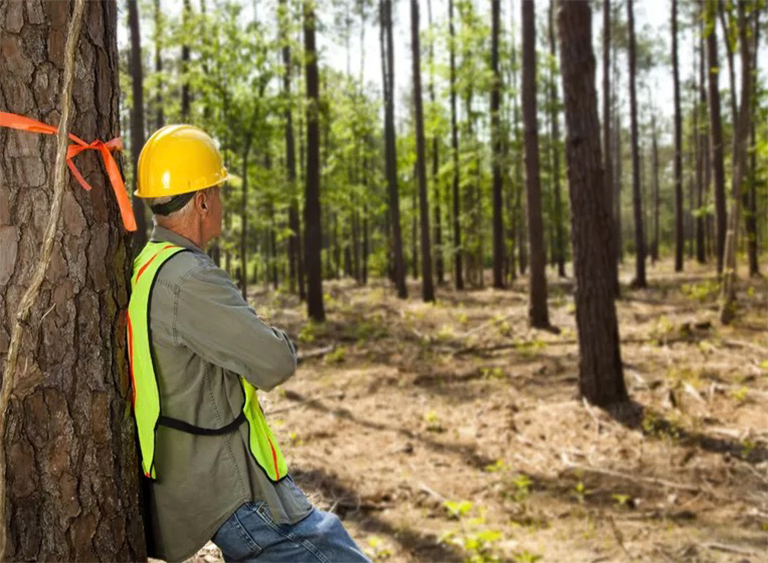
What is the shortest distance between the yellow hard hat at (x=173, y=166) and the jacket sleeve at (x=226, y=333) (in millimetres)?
372

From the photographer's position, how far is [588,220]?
8312 mm

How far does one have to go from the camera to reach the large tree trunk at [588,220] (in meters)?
8.28

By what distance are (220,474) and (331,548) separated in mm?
471

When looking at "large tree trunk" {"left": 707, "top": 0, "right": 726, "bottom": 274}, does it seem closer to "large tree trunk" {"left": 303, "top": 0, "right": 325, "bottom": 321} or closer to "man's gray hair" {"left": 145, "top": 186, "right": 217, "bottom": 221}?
"large tree trunk" {"left": 303, "top": 0, "right": 325, "bottom": 321}

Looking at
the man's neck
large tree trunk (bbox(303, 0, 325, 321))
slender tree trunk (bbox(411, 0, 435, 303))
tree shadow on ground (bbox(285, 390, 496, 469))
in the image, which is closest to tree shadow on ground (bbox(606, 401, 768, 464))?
tree shadow on ground (bbox(285, 390, 496, 469))

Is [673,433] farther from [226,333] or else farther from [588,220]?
[226,333]

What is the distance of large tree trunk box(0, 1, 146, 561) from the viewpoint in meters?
2.18

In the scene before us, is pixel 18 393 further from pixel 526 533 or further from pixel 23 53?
pixel 526 533

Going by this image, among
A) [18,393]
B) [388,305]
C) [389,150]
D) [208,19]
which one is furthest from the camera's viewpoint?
[389,150]

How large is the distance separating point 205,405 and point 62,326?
557mm

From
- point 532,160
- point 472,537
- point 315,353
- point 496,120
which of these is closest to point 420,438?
point 472,537

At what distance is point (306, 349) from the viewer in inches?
560

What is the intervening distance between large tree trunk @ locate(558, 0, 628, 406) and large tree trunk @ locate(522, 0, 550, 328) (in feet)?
19.9

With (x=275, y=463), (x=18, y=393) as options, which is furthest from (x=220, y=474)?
(x=18, y=393)
